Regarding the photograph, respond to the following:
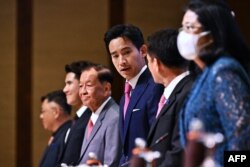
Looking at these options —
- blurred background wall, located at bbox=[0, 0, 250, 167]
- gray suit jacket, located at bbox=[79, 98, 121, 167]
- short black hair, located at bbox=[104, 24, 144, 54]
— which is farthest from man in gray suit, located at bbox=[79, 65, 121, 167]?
blurred background wall, located at bbox=[0, 0, 250, 167]

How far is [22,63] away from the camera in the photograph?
274 inches

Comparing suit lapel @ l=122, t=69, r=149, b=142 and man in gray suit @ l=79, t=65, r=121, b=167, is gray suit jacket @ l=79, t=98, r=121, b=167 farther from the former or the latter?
suit lapel @ l=122, t=69, r=149, b=142

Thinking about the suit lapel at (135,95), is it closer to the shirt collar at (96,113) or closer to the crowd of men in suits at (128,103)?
the crowd of men in suits at (128,103)

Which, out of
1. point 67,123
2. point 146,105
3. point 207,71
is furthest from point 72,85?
point 207,71

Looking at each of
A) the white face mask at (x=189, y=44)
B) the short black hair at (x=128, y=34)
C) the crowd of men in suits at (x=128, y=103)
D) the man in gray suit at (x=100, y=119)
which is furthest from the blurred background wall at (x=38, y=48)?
the white face mask at (x=189, y=44)

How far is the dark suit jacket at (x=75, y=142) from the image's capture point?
4.49m

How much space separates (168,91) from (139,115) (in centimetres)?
49

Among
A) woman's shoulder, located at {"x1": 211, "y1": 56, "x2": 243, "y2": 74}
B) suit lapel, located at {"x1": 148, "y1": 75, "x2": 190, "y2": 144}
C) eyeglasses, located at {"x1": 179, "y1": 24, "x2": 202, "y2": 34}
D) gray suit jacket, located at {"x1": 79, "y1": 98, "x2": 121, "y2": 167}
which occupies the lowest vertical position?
gray suit jacket, located at {"x1": 79, "y1": 98, "x2": 121, "y2": 167}

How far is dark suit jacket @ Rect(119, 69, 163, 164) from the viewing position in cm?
374

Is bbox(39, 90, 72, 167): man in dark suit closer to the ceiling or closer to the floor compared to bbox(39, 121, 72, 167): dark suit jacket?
closer to the ceiling

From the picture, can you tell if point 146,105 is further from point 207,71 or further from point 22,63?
point 22,63

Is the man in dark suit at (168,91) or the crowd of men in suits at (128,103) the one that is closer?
the man in dark suit at (168,91)

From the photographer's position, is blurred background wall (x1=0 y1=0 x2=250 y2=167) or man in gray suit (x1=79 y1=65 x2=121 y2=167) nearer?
man in gray suit (x1=79 y1=65 x2=121 y2=167)

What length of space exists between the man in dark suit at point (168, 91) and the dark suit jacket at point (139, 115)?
0.36 m
